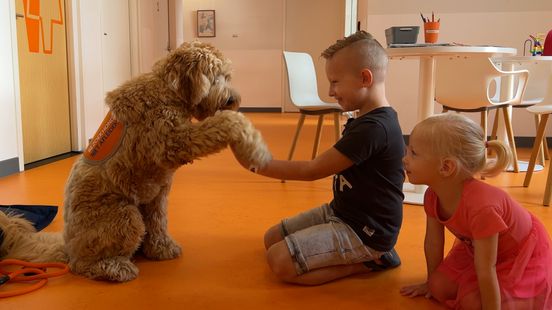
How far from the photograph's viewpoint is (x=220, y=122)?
151 centimetres

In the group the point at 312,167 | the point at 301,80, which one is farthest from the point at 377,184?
the point at 301,80

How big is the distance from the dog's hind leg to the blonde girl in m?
0.99

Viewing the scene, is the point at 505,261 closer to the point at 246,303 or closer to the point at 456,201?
the point at 456,201

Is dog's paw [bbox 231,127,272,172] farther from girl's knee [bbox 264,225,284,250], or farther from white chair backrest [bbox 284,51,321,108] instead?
white chair backrest [bbox 284,51,321,108]

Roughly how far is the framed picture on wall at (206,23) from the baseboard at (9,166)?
7228mm

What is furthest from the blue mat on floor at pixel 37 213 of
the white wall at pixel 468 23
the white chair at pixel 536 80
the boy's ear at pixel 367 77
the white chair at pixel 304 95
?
the white chair at pixel 536 80

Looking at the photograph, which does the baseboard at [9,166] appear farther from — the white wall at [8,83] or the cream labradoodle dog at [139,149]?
the cream labradoodle dog at [139,149]

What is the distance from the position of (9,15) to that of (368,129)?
10.3 ft

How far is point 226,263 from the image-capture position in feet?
6.27

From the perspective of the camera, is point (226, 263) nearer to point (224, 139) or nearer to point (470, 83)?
point (224, 139)

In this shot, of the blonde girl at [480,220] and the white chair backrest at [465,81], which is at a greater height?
the white chair backrest at [465,81]

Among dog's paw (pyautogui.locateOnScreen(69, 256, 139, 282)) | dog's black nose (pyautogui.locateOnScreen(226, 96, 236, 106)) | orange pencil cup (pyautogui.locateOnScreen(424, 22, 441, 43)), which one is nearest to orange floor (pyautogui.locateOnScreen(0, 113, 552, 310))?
dog's paw (pyautogui.locateOnScreen(69, 256, 139, 282))

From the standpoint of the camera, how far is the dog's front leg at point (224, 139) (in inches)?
58.4

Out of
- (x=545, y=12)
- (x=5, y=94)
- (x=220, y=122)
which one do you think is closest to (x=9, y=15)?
(x=5, y=94)
